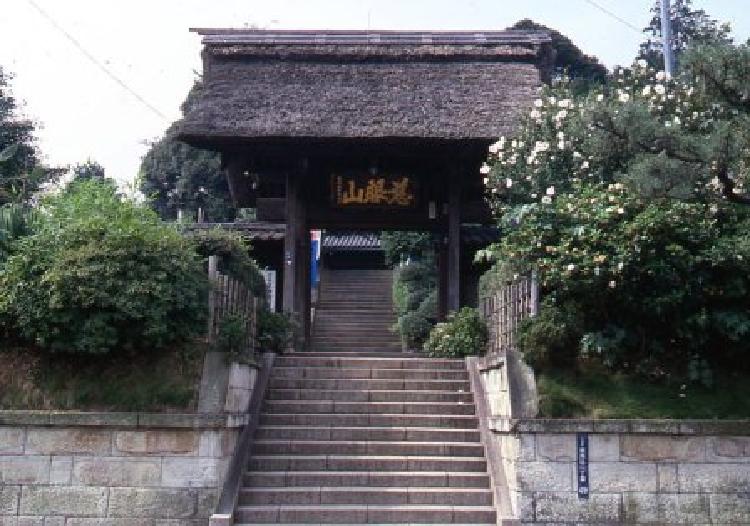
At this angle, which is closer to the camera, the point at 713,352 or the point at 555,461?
the point at 555,461

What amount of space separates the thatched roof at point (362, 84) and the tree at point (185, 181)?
65.5ft

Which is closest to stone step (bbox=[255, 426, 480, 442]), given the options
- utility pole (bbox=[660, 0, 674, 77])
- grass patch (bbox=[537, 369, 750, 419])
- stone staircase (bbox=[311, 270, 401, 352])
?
grass patch (bbox=[537, 369, 750, 419])

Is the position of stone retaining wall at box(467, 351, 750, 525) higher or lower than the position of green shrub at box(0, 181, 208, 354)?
lower

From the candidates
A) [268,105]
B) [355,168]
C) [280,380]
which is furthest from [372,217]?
[280,380]

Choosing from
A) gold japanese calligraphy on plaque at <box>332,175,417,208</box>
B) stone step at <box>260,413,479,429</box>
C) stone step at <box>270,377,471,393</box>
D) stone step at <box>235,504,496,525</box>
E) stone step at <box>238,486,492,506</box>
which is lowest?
stone step at <box>235,504,496,525</box>

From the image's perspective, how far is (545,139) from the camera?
12438 millimetres

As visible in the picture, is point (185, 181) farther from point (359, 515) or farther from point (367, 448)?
point (359, 515)

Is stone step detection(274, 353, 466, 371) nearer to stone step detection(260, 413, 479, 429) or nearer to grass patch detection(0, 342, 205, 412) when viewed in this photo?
stone step detection(260, 413, 479, 429)

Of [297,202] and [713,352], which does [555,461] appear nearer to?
[713,352]

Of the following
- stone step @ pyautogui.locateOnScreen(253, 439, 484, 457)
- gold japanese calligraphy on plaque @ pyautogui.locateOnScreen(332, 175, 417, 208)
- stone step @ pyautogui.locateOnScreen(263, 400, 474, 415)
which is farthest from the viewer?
gold japanese calligraphy on plaque @ pyautogui.locateOnScreen(332, 175, 417, 208)

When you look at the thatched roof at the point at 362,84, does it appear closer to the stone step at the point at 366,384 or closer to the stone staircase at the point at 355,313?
the stone step at the point at 366,384

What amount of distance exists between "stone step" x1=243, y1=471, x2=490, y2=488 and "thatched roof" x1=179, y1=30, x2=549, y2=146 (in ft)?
20.7

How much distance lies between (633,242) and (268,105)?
8.14 meters

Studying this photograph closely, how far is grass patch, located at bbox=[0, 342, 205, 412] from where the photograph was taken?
29.2ft
